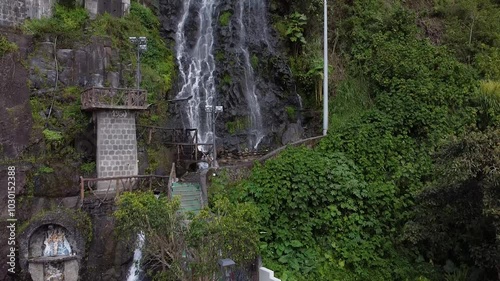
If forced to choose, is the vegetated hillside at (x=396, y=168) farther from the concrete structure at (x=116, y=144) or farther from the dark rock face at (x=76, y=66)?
the dark rock face at (x=76, y=66)

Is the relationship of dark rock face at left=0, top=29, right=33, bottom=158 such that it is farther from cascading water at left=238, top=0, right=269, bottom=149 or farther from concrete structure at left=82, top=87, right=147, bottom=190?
cascading water at left=238, top=0, right=269, bottom=149

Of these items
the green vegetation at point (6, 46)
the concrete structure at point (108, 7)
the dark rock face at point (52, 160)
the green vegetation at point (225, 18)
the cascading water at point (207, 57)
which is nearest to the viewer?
the dark rock face at point (52, 160)

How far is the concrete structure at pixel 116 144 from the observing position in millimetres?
13781

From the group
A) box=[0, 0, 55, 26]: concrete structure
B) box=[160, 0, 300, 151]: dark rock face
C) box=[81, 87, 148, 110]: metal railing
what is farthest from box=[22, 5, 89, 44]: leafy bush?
box=[160, 0, 300, 151]: dark rock face

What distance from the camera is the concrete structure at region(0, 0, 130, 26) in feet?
51.4

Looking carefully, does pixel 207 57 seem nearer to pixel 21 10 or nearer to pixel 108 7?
pixel 108 7

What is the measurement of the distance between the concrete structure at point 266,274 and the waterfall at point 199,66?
349 inches

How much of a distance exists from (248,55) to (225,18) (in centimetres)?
281

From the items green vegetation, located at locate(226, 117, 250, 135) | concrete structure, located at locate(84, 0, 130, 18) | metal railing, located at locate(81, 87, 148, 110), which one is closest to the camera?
metal railing, located at locate(81, 87, 148, 110)

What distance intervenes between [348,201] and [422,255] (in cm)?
267

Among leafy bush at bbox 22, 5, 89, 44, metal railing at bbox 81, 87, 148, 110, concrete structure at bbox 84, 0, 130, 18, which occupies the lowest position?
metal railing at bbox 81, 87, 148, 110

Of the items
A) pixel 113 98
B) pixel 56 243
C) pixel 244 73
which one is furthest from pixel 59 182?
pixel 244 73

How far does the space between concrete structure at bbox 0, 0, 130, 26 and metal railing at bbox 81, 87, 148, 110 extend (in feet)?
16.5

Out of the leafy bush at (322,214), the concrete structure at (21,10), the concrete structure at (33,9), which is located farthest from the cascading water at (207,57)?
the leafy bush at (322,214)
